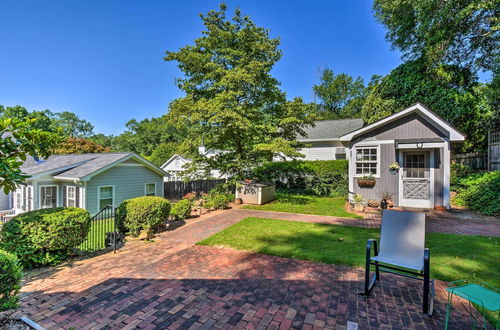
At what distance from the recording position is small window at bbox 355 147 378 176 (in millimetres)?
11828

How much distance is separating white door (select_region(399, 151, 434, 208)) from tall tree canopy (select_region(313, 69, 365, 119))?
27.8 meters

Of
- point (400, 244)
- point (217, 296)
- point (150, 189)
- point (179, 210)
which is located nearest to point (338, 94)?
point (150, 189)

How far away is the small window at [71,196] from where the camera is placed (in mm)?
12562

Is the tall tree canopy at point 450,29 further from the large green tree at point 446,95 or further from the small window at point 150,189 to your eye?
the small window at point 150,189

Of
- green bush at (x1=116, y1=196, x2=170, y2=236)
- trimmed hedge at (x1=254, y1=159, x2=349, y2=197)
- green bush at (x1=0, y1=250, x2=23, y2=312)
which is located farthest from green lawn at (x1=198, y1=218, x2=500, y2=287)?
trimmed hedge at (x1=254, y1=159, x2=349, y2=197)

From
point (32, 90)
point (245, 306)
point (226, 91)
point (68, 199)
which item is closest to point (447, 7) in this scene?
point (226, 91)

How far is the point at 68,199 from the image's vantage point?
12750mm

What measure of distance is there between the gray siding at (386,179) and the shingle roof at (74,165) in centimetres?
1420

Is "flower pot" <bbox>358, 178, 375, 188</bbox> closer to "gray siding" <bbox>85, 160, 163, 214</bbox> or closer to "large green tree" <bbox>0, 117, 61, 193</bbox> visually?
"large green tree" <bbox>0, 117, 61, 193</bbox>

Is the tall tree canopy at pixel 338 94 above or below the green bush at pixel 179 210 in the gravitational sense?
above

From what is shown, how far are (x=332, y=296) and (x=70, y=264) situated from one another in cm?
584

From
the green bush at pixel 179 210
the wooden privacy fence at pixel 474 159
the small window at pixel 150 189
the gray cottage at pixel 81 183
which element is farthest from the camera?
the small window at pixel 150 189

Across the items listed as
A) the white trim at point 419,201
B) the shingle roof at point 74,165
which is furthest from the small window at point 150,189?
the white trim at point 419,201

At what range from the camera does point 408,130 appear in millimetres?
11266
